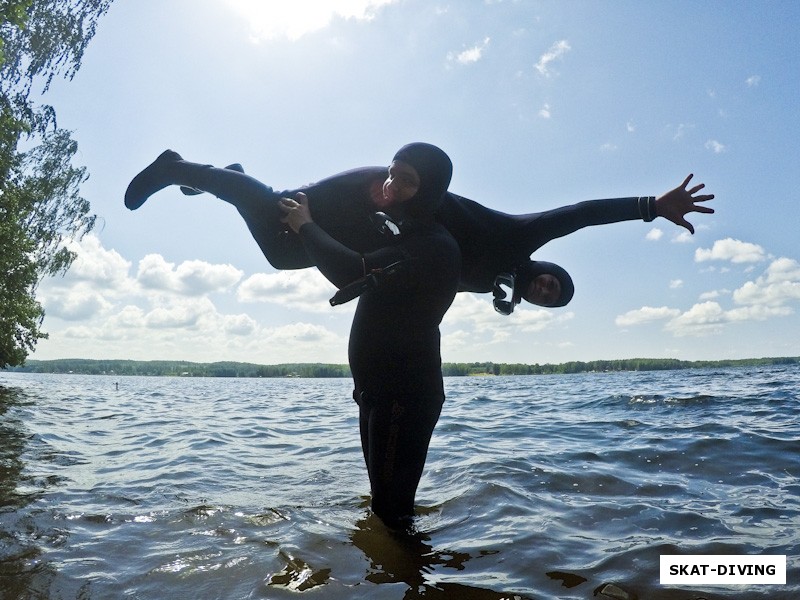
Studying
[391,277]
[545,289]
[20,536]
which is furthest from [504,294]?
[20,536]

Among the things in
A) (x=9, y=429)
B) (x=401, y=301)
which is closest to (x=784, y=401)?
(x=401, y=301)

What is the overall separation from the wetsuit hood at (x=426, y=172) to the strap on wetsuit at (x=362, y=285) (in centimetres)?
48

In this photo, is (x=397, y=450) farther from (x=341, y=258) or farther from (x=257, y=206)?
(x=257, y=206)

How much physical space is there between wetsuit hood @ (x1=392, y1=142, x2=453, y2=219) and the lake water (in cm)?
219

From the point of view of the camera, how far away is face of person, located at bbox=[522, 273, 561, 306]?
3967 mm

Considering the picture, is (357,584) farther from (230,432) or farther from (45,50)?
(45,50)

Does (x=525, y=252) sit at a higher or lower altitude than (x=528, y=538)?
higher

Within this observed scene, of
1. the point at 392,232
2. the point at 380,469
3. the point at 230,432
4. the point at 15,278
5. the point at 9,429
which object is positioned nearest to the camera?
the point at 392,232

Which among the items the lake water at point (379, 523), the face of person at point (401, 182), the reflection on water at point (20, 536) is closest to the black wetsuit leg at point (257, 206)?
the face of person at point (401, 182)

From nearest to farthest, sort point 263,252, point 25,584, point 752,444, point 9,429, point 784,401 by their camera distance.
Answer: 1. point 25,584
2. point 263,252
3. point 752,444
4. point 9,429
5. point 784,401

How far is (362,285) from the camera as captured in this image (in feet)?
10.6

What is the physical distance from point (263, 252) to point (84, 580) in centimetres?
230

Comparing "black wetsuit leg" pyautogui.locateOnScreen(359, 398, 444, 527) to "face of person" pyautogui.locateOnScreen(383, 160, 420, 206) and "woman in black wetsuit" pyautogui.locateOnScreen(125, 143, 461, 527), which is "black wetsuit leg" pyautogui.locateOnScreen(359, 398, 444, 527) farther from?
"face of person" pyautogui.locateOnScreen(383, 160, 420, 206)

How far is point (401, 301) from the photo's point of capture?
11.7 ft
